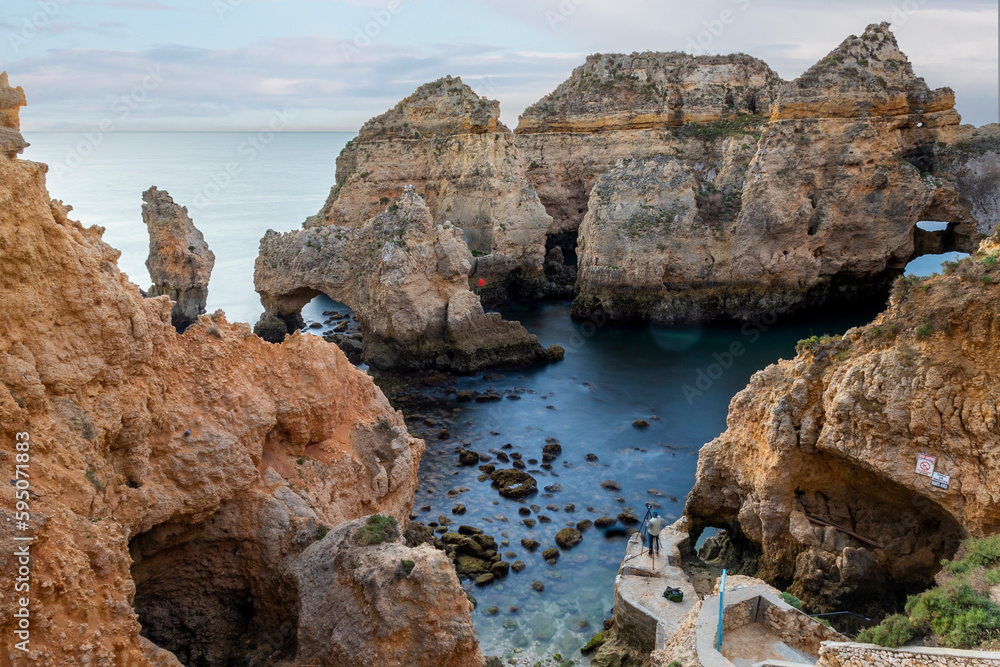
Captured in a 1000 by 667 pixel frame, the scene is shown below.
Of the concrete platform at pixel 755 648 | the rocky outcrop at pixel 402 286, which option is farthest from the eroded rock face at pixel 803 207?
the concrete platform at pixel 755 648

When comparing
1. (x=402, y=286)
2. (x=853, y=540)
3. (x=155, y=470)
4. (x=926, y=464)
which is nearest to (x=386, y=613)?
(x=155, y=470)

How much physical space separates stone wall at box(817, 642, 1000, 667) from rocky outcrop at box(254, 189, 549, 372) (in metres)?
28.9

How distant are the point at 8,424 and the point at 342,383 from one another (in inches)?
312

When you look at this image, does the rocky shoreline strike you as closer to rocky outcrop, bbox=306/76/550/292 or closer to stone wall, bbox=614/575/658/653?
rocky outcrop, bbox=306/76/550/292

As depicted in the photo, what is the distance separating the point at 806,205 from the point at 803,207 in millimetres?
256

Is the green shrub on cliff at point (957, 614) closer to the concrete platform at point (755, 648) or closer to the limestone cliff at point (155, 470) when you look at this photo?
the concrete platform at point (755, 648)

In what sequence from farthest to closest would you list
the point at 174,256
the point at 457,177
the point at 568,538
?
1. the point at 457,177
2. the point at 174,256
3. the point at 568,538

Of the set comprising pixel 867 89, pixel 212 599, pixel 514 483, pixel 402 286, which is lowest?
pixel 514 483

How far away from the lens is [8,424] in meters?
9.23

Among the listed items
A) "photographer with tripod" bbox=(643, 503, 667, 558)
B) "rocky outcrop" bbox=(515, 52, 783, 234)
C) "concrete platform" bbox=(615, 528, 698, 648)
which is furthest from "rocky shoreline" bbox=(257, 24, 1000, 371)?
"concrete platform" bbox=(615, 528, 698, 648)

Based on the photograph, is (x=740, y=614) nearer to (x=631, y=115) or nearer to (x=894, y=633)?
(x=894, y=633)

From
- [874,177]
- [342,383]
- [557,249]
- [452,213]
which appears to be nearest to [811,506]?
[342,383]

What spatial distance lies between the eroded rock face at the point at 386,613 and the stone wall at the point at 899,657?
547 cm

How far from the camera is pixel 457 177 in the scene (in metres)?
52.5
